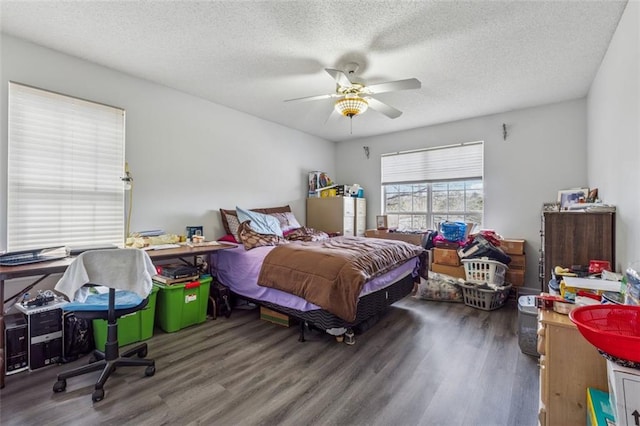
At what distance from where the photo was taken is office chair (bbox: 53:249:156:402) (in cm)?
174

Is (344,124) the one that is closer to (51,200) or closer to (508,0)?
(508,0)

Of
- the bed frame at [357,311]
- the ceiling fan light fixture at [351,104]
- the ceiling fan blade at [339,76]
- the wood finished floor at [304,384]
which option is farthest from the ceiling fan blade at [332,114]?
the wood finished floor at [304,384]

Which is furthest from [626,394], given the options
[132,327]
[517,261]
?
[517,261]

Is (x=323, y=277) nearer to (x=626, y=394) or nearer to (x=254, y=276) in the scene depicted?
(x=254, y=276)

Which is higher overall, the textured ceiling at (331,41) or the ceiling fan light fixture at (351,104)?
the textured ceiling at (331,41)

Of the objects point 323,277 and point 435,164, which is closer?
point 323,277

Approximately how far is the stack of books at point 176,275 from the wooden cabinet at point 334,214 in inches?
99.1

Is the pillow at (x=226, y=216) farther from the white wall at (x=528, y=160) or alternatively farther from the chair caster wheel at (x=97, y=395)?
the white wall at (x=528, y=160)

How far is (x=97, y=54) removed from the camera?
103 inches

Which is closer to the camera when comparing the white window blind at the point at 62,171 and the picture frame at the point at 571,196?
the white window blind at the point at 62,171

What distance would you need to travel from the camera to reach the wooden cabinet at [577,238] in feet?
7.22

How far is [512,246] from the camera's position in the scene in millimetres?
3820

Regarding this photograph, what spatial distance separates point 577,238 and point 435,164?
2670 millimetres

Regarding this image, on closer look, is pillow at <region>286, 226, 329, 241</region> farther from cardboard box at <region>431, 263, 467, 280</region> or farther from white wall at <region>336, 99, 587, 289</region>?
white wall at <region>336, 99, 587, 289</region>
